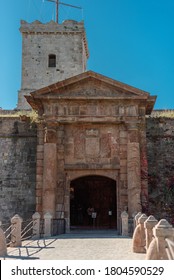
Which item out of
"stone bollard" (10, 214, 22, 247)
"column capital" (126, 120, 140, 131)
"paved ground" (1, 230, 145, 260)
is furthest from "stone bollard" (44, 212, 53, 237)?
"column capital" (126, 120, 140, 131)

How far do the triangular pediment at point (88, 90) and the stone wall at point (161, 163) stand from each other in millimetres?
3042

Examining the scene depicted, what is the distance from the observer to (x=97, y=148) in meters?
19.1

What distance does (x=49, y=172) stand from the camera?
18.3m

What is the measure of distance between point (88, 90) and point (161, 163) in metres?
5.47

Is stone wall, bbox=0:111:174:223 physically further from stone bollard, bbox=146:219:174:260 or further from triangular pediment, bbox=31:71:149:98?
stone bollard, bbox=146:219:174:260

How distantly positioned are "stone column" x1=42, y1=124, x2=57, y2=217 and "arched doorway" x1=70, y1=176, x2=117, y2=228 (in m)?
4.22

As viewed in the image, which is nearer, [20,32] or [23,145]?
[23,145]

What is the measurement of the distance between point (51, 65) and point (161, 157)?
23.5m

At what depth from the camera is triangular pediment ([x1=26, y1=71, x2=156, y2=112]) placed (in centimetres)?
1884

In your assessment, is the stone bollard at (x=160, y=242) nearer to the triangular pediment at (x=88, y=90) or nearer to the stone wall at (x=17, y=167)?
the triangular pediment at (x=88, y=90)
